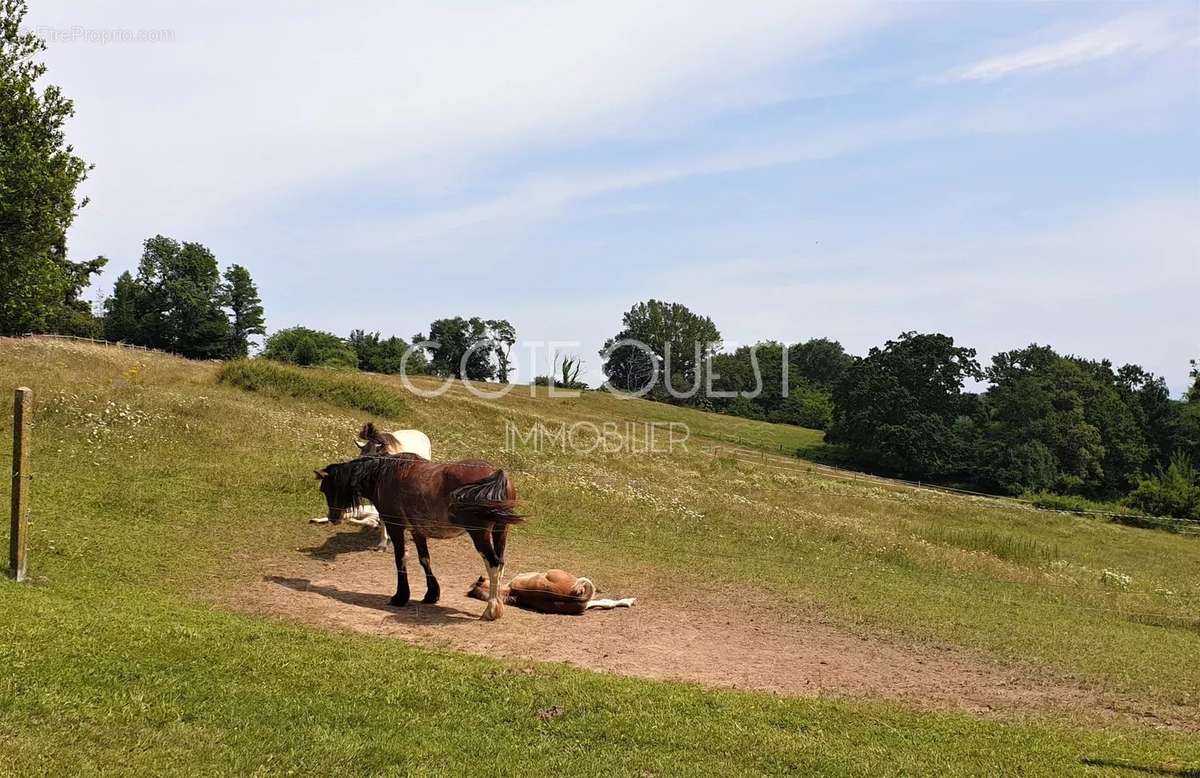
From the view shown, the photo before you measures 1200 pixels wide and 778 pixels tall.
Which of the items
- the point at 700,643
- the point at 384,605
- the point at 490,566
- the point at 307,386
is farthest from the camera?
the point at 307,386

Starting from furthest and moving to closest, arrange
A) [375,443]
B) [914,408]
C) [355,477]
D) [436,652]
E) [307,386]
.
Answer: [914,408] < [307,386] < [375,443] < [355,477] < [436,652]

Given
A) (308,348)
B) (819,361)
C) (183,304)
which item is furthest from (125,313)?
(819,361)

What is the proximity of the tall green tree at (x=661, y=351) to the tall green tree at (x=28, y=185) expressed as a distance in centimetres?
10854

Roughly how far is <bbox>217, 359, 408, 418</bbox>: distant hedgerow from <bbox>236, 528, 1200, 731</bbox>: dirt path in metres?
24.4

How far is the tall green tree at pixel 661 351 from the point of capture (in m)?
143

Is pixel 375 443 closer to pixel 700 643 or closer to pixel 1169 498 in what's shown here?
pixel 700 643

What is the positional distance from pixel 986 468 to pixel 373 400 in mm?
64511

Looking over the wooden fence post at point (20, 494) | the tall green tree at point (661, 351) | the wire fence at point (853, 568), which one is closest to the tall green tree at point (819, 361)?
the tall green tree at point (661, 351)

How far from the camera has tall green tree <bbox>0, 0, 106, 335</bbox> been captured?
98.9ft

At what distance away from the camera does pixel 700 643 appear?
46.2ft

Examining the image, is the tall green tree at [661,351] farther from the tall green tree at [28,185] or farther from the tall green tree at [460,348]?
the tall green tree at [28,185]

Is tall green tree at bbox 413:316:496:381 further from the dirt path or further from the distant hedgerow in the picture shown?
the dirt path

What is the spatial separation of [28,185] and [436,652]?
1127 inches

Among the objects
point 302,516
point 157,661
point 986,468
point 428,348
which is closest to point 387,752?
point 157,661
